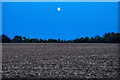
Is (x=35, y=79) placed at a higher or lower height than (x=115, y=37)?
lower

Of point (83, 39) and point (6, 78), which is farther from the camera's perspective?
point (83, 39)

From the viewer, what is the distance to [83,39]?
91.5 feet

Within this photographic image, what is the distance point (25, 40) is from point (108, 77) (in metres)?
23.9

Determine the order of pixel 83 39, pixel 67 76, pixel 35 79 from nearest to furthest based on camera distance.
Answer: pixel 35 79 → pixel 67 76 → pixel 83 39

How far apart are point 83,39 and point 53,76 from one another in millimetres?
22567

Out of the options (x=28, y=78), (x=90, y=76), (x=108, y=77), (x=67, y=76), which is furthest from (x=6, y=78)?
(x=108, y=77)

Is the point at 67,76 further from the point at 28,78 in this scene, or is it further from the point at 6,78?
the point at 6,78

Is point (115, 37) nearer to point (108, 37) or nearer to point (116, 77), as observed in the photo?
point (108, 37)

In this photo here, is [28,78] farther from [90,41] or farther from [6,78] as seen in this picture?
[90,41]

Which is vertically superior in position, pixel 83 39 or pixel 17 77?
pixel 83 39

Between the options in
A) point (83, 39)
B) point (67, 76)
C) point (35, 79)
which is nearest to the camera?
point (35, 79)

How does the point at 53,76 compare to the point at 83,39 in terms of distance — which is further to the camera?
the point at 83,39

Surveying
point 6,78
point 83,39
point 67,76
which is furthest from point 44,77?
point 83,39

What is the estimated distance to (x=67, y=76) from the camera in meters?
5.66
